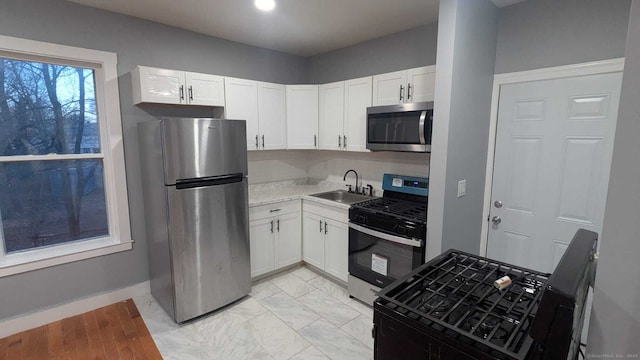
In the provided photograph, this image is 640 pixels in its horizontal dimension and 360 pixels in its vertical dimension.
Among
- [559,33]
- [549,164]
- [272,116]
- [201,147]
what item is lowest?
[549,164]

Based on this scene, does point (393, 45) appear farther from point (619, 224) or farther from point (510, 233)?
point (619, 224)

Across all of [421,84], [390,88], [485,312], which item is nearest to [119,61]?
[390,88]

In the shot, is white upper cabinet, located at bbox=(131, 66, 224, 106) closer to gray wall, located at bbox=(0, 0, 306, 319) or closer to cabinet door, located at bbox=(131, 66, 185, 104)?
cabinet door, located at bbox=(131, 66, 185, 104)

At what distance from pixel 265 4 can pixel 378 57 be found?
4.70ft

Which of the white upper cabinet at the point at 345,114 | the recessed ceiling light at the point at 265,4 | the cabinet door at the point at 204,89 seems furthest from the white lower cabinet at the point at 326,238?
the recessed ceiling light at the point at 265,4

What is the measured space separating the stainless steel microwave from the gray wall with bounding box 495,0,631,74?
32.8 inches

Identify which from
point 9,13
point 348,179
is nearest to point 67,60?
point 9,13

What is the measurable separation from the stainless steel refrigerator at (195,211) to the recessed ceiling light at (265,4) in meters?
0.97

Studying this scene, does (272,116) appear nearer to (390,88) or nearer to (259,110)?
(259,110)

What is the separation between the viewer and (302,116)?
354 cm

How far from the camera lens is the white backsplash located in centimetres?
313

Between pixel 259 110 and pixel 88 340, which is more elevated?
pixel 259 110

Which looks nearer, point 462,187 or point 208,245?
point 462,187

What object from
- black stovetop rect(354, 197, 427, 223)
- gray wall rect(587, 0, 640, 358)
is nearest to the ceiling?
black stovetop rect(354, 197, 427, 223)
